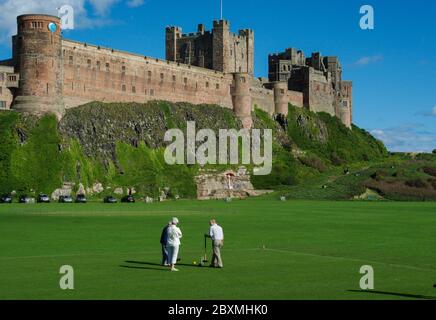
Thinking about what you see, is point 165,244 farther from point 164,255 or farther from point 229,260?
point 229,260

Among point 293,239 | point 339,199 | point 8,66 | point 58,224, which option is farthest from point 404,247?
point 8,66

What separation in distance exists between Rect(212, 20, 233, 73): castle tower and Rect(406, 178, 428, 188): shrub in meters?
42.2

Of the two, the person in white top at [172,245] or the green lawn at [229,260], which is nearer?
the green lawn at [229,260]

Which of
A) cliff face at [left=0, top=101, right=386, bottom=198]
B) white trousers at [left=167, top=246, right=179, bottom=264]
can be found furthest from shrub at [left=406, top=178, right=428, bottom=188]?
white trousers at [left=167, top=246, right=179, bottom=264]

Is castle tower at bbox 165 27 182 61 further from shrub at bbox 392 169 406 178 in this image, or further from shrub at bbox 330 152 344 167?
shrub at bbox 392 169 406 178

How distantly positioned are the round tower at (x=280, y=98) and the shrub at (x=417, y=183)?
3933 centimetres

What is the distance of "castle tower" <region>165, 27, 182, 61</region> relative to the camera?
152m

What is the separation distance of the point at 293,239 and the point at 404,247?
668cm

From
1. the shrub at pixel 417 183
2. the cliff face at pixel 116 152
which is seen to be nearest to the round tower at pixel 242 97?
the cliff face at pixel 116 152

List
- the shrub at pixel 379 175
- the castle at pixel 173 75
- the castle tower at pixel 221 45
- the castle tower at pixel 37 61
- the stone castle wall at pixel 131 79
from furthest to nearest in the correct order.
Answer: the castle tower at pixel 221 45
the shrub at pixel 379 175
the stone castle wall at pixel 131 79
the castle at pixel 173 75
the castle tower at pixel 37 61

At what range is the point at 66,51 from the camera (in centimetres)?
11000

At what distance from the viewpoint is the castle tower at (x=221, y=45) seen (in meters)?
145

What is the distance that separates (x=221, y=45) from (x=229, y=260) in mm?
114145

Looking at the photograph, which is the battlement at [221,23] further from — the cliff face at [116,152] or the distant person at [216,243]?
the distant person at [216,243]
